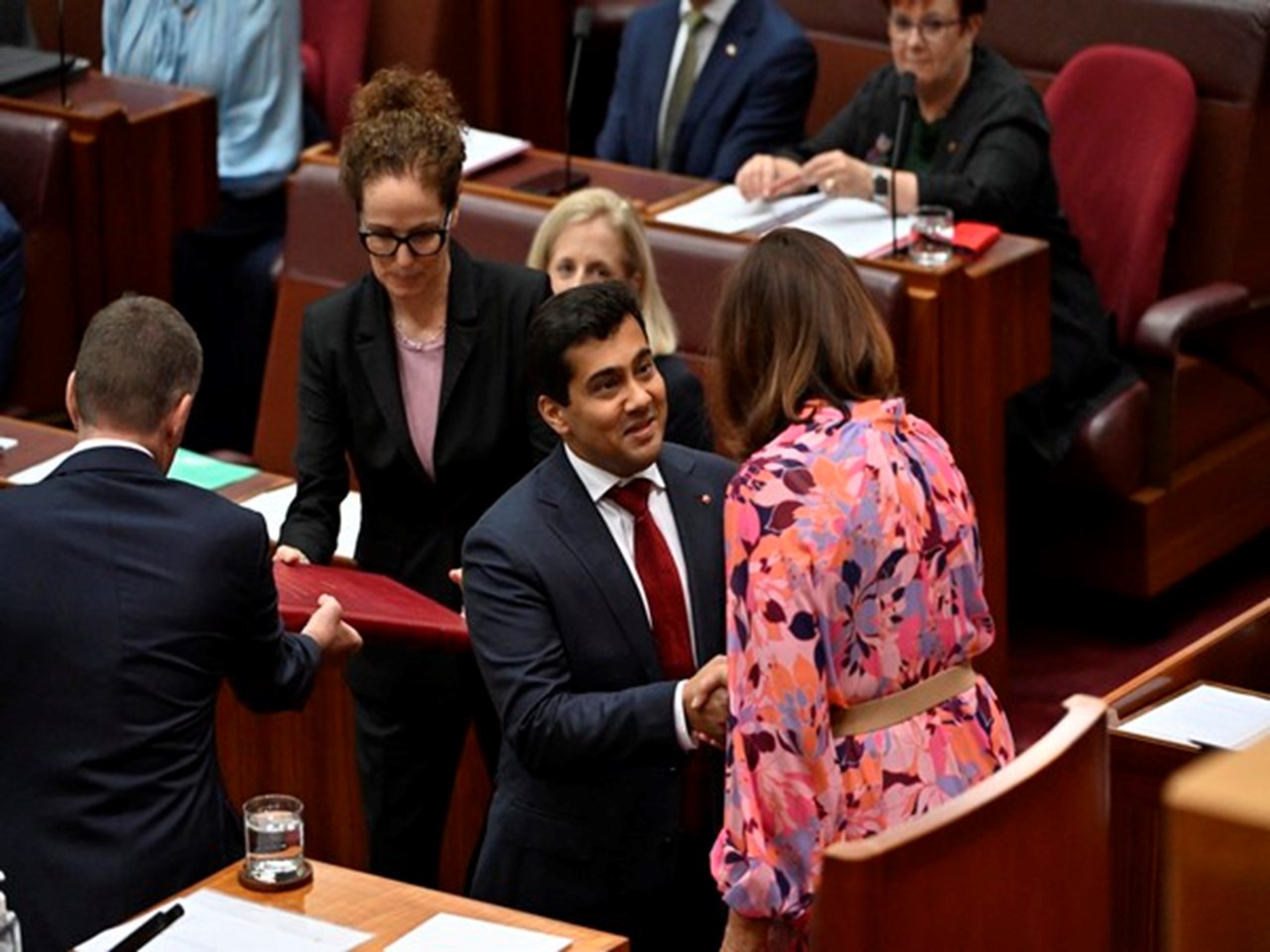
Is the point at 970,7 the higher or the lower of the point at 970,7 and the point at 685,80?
the higher

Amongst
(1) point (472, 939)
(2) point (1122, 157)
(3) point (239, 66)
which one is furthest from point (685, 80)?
(1) point (472, 939)

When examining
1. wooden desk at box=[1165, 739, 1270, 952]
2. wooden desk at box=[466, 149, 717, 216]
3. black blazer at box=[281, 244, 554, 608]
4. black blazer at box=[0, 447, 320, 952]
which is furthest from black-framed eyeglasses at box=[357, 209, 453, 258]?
wooden desk at box=[1165, 739, 1270, 952]

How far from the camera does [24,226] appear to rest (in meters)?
5.04

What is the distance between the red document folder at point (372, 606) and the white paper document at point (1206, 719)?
0.85 meters

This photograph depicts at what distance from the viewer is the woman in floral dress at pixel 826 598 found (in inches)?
93.7

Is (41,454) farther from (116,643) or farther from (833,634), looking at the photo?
(833,634)

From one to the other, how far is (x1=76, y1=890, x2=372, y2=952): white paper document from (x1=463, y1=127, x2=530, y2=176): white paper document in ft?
7.90

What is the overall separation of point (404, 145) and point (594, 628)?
2.59ft

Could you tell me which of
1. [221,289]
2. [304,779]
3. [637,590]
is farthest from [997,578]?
[221,289]

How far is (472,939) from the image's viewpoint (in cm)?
241

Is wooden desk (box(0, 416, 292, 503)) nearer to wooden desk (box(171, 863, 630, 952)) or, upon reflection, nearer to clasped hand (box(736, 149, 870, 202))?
clasped hand (box(736, 149, 870, 202))

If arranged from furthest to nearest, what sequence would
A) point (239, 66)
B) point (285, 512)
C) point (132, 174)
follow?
1. point (239, 66)
2. point (132, 174)
3. point (285, 512)

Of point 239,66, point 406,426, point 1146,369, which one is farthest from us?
point 239,66

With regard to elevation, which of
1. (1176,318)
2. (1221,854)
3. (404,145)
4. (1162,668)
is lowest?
(1176,318)
